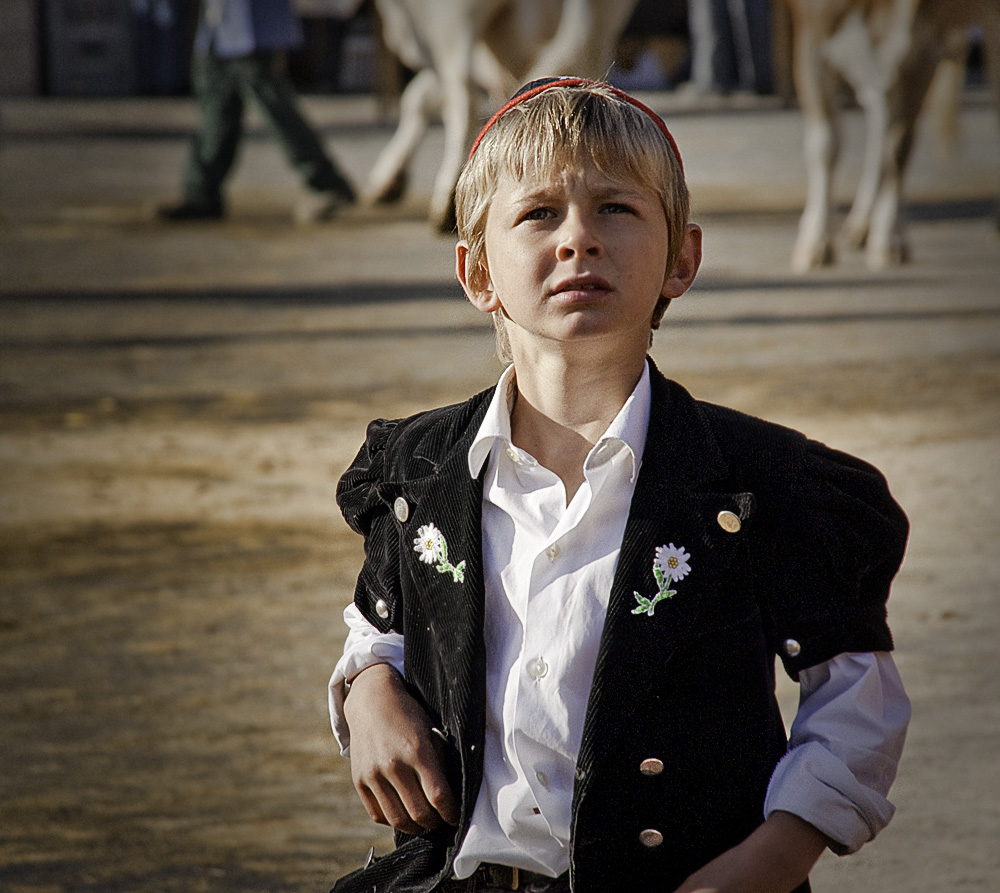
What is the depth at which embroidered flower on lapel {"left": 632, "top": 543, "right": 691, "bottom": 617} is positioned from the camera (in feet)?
5.12

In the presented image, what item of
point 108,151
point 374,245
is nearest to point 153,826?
point 374,245

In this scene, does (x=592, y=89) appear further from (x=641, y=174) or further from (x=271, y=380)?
(x=271, y=380)

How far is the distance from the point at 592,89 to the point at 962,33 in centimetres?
1015

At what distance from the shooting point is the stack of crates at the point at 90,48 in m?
23.4

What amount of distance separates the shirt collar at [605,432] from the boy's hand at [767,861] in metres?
0.37

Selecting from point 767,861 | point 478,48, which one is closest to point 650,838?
point 767,861

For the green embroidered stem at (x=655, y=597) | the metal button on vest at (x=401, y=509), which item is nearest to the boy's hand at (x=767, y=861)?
the green embroidered stem at (x=655, y=597)

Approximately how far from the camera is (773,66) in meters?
21.2

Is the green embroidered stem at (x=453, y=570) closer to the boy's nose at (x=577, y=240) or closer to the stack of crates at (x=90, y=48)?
the boy's nose at (x=577, y=240)

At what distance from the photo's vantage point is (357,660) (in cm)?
178

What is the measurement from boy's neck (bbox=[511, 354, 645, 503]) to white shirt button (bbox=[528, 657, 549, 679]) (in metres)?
0.19

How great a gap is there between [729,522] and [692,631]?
0.11 m

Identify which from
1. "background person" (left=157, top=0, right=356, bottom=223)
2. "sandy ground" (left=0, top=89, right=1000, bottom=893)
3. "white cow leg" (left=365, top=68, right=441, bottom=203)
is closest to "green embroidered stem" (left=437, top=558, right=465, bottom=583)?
"sandy ground" (left=0, top=89, right=1000, bottom=893)

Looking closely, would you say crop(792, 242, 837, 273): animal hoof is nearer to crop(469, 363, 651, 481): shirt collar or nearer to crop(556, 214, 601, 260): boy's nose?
crop(469, 363, 651, 481): shirt collar
